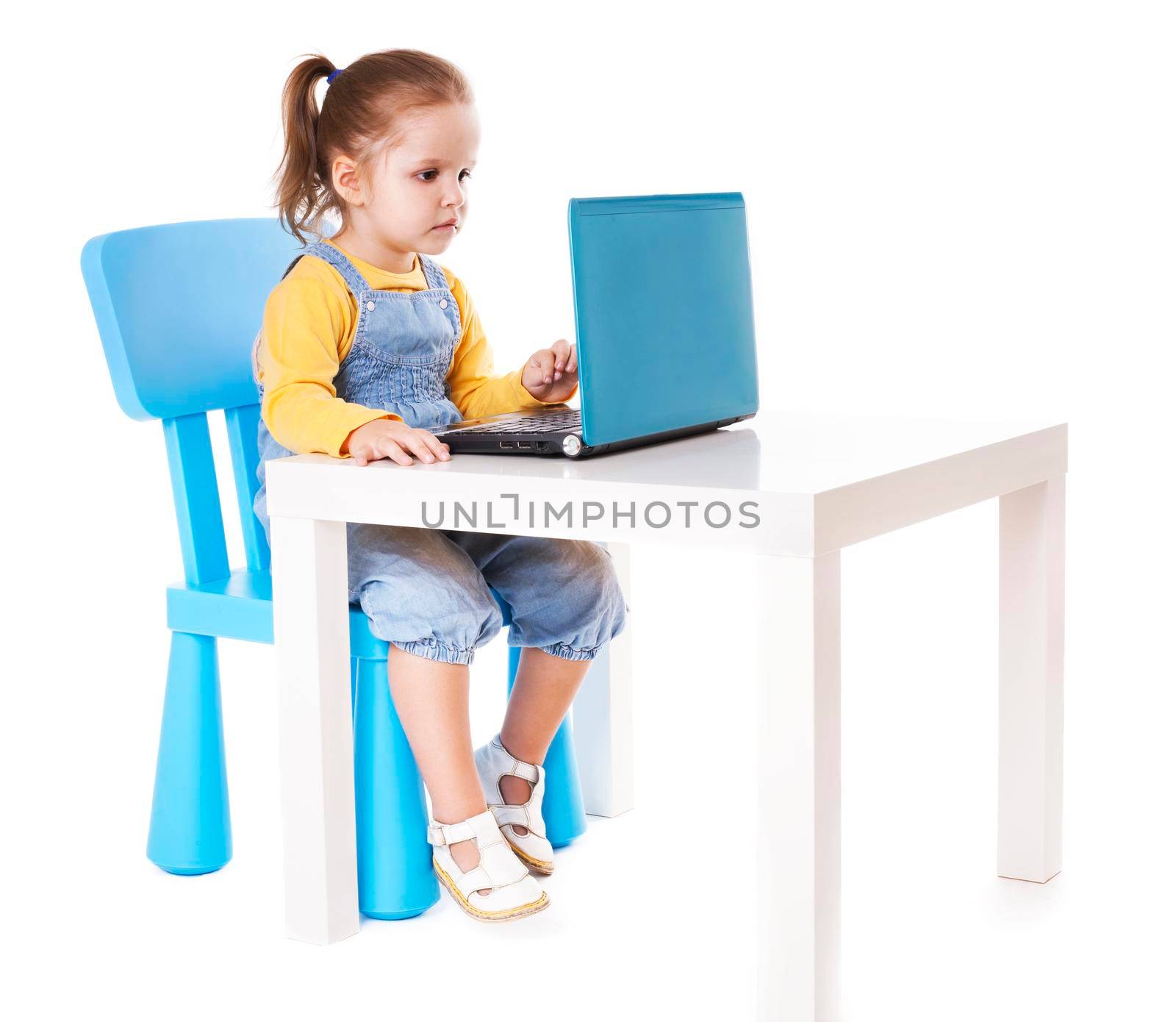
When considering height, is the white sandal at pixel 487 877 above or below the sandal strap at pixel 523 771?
below

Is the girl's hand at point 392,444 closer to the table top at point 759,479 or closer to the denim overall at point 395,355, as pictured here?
the table top at point 759,479

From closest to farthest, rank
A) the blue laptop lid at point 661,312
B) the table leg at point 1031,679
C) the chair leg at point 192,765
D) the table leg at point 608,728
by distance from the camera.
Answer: the blue laptop lid at point 661,312 < the table leg at point 1031,679 < the chair leg at point 192,765 < the table leg at point 608,728

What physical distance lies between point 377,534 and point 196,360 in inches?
13.6

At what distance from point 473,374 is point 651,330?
1.31ft

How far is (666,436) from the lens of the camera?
1570 millimetres

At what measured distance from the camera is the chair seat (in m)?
1.62

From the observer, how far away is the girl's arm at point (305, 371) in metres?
1.54

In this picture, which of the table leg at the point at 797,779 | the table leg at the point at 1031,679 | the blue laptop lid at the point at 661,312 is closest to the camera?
the table leg at the point at 797,779

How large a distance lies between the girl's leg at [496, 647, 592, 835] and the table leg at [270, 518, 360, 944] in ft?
0.66

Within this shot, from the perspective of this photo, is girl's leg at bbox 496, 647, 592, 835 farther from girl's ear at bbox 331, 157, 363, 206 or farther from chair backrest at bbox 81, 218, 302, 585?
girl's ear at bbox 331, 157, 363, 206

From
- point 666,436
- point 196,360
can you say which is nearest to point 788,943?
point 666,436

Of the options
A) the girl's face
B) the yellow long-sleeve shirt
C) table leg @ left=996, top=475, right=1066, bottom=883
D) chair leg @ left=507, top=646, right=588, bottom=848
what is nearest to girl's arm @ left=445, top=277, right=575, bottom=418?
the yellow long-sleeve shirt

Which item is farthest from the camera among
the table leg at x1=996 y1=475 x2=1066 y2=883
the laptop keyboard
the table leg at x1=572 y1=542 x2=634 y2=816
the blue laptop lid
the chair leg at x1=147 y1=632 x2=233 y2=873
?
the table leg at x1=572 y1=542 x2=634 y2=816

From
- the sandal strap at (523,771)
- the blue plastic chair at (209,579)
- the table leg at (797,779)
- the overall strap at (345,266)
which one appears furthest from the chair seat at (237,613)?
the table leg at (797,779)
